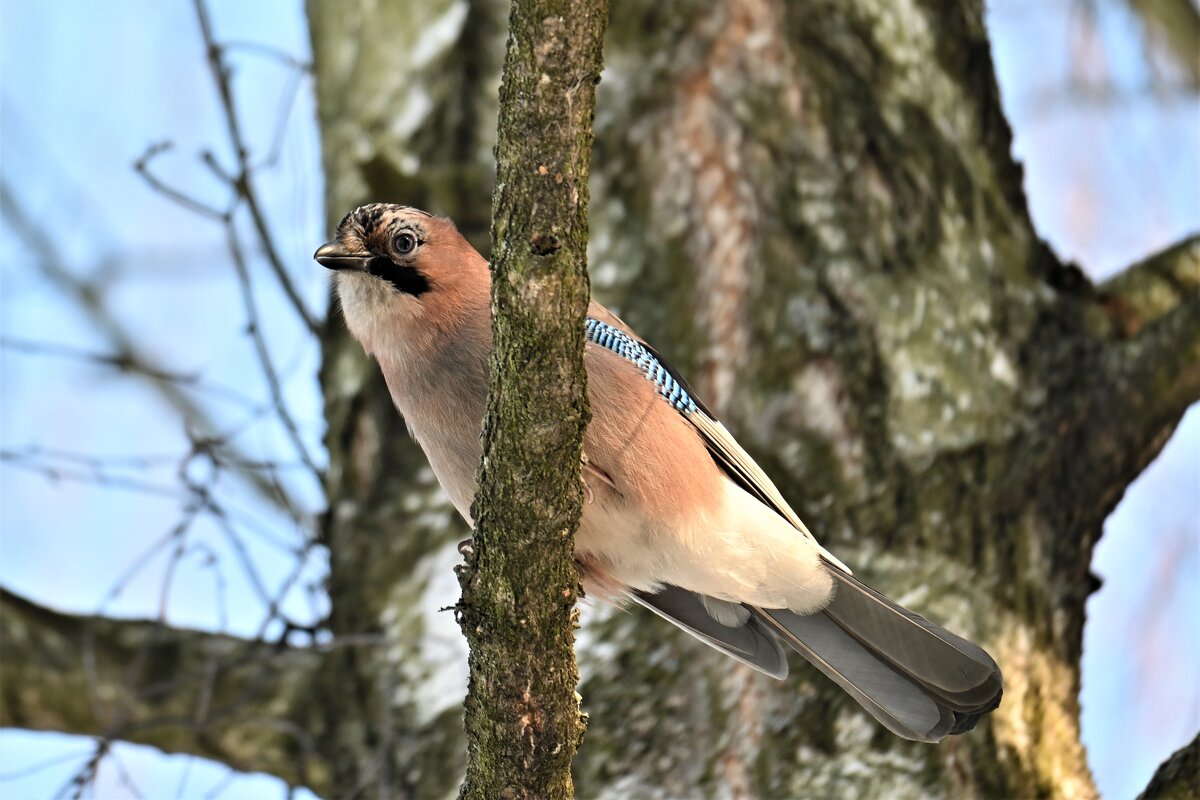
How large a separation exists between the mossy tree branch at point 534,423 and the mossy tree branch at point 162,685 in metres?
1.37

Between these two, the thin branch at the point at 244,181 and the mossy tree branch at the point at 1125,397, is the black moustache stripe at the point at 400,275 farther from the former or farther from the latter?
the mossy tree branch at the point at 1125,397

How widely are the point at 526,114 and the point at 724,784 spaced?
1.89 meters

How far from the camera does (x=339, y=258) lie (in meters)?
3.22

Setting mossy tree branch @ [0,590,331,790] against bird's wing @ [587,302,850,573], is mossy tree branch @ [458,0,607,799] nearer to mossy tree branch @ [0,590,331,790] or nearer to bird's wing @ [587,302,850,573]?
bird's wing @ [587,302,850,573]

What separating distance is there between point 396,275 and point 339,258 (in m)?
0.14

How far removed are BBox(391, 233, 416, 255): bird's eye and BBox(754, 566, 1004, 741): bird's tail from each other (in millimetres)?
1292

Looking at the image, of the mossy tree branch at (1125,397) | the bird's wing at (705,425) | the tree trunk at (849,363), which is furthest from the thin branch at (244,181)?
the mossy tree branch at (1125,397)

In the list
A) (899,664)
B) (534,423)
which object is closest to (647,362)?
(899,664)

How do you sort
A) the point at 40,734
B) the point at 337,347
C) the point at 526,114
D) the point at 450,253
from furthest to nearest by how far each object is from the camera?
the point at 337,347 → the point at 40,734 → the point at 450,253 → the point at 526,114

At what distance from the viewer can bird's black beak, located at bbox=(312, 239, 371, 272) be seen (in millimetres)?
3188

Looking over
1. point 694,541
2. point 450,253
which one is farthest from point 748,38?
point 694,541

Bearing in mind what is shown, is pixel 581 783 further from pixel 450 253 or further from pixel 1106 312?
pixel 1106 312

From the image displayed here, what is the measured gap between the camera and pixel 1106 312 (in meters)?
3.88

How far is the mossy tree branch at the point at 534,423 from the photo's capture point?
6.45 ft
